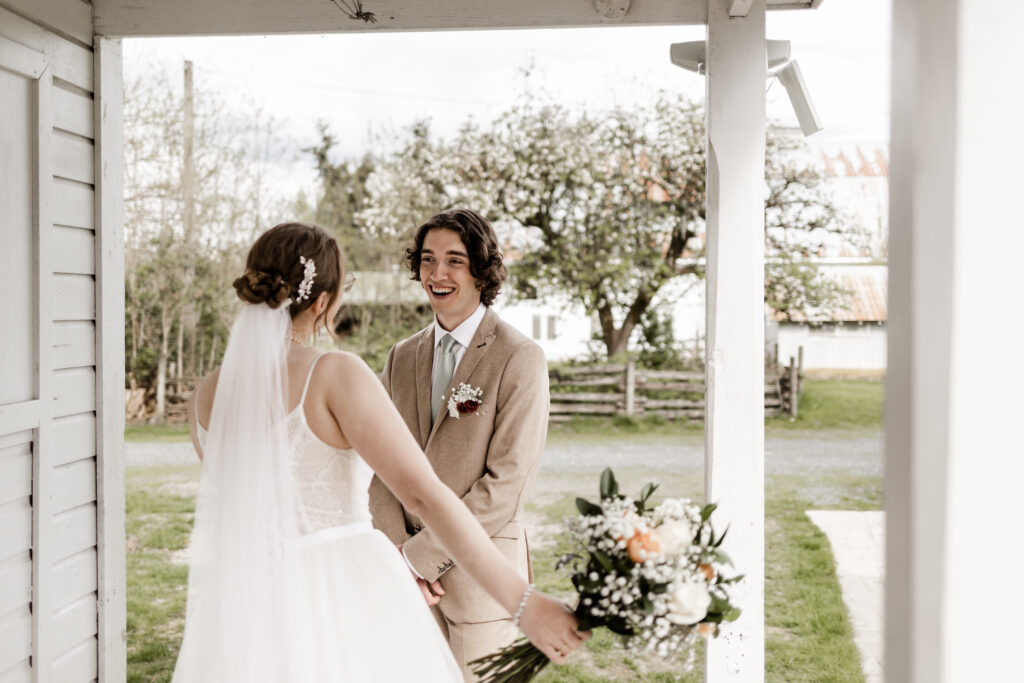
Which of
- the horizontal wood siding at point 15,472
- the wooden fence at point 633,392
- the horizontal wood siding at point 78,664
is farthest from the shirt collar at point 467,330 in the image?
the wooden fence at point 633,392

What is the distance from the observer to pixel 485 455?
2943 millimetres

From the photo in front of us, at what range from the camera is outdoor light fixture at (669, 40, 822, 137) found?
3.37 metres

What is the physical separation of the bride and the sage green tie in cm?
85

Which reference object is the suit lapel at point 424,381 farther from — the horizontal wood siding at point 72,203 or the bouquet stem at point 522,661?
the horizontal wood siding at point 72,203

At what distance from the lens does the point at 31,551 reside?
3.10m

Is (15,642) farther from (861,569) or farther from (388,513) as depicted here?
(861,569)

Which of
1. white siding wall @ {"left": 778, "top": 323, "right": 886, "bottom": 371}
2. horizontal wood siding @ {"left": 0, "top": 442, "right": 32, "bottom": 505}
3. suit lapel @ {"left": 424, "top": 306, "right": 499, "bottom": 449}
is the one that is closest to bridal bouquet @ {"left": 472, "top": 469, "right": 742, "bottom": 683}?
suit lapel @ {"left": 424, "top": 306, "right": 499, "bottom": 449}

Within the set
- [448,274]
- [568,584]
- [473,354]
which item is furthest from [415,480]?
[568,584]

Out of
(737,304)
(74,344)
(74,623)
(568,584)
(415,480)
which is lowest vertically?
(568,584)

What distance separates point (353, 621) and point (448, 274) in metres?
1.22

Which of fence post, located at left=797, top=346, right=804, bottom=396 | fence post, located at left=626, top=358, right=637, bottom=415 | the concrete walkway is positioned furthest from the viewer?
fence post, located at left=797, top=346, right=804, bottom=396

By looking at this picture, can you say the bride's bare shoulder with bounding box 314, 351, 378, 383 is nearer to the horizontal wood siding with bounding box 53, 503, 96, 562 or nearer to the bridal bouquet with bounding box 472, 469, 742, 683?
the bridal bouquet with bounding box 472, 469, 742, 683

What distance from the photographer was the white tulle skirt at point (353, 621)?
2.07m

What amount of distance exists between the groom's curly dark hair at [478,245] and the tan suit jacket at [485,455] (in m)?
0.12
